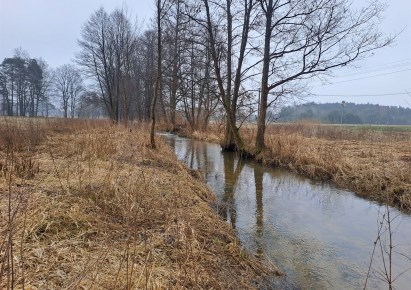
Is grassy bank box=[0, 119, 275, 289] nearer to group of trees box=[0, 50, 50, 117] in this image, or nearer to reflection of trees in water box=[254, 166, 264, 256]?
reflection of trees in water box=[254, 166, 264, 256]

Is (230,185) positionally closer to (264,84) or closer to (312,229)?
(312,229)

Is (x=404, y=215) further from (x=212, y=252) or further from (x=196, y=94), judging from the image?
(x=196, y=94)

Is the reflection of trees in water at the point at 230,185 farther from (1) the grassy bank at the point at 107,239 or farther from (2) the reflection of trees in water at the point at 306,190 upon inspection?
(2) the reflection of trees in water at the point at 306,190

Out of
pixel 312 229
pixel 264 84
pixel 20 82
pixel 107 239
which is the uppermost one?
pixel 20 82

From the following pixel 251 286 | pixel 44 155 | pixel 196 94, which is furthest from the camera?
pixel 196 94

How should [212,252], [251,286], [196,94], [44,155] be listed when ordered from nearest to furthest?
[251,286], [212,252], [44,155], [196,94]


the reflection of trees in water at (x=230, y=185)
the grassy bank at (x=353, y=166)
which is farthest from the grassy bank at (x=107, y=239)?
the grassy bank at (x=353, y=166)

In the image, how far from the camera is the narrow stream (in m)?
3.48

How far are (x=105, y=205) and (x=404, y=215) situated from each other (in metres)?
5.66

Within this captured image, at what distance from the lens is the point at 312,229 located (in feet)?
16.1

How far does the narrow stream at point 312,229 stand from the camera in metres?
3.48

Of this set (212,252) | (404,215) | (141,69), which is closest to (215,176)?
(404,215)

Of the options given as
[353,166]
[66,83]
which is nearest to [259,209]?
[353,166]

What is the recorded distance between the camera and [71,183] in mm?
4324
